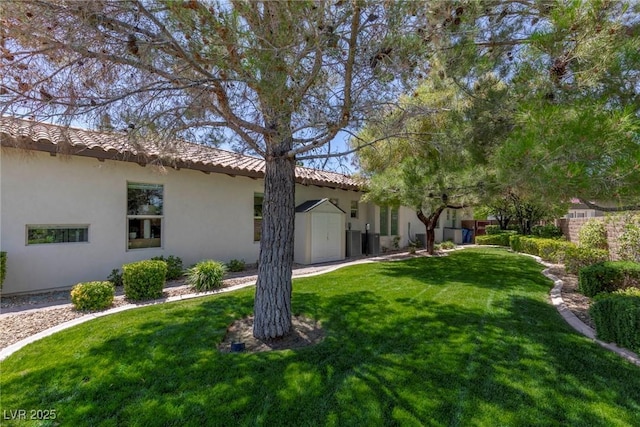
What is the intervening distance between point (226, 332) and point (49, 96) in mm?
3962

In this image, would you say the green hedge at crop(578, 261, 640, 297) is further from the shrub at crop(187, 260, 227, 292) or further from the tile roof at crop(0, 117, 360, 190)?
the shrub at crop(187, 260, 227, 292)

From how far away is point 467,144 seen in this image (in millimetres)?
5051

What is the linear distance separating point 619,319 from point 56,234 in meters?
11.1

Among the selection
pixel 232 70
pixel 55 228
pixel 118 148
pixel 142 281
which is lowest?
pixel 142 281

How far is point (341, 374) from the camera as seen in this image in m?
3.60

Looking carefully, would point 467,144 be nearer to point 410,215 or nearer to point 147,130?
point 147,130

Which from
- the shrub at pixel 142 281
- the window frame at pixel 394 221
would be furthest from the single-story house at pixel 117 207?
the window frame at pixel 394 221

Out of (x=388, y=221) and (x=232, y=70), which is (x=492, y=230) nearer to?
(x=388, y=221)

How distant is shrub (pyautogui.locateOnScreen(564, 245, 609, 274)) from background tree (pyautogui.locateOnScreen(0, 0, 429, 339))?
839 cm

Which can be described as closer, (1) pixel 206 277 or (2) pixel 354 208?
(1) pixel 206 277

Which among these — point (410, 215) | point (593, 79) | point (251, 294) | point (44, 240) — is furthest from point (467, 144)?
point (410, 215)

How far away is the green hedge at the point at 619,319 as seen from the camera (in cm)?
421

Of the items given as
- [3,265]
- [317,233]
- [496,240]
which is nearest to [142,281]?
[3,265]

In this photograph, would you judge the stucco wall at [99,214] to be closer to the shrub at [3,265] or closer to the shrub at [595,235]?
the shrub at [3,265]
